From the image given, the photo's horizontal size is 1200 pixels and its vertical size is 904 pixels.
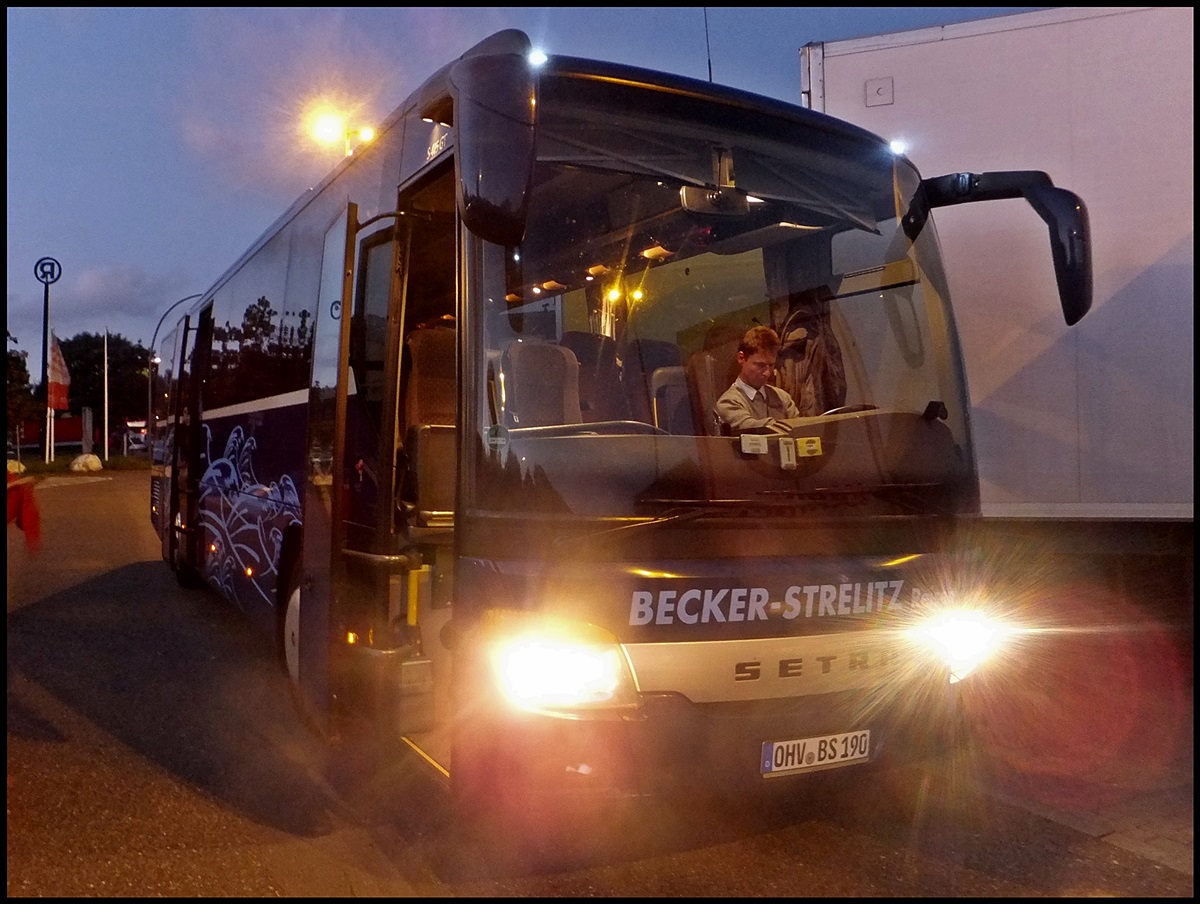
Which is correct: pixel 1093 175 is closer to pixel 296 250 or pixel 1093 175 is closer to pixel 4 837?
pixel 296 250

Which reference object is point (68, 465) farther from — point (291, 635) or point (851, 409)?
point (851, 409)

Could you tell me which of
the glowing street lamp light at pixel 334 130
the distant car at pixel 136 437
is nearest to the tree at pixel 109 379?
the distant car at pixel 136 437

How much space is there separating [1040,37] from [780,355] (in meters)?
3.32

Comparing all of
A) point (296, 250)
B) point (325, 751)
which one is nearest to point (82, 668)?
point (325, 751)

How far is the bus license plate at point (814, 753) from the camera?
3.72m

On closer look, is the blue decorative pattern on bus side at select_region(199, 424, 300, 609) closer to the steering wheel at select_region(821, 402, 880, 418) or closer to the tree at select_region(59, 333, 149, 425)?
the steering wheel at select_region(821, 402, 880, 418)

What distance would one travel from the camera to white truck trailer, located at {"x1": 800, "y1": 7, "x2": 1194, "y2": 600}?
5863 mm

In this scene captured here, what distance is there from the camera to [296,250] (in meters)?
6.17

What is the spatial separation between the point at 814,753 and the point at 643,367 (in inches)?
64.2

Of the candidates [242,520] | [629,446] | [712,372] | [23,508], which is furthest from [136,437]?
[629,446]

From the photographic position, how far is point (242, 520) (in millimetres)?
7211

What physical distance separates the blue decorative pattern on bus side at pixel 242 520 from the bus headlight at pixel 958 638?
128 inches

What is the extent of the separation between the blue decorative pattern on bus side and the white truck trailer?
4125 millimetres

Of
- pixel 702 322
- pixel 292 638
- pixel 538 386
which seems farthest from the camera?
pixel 292 638
